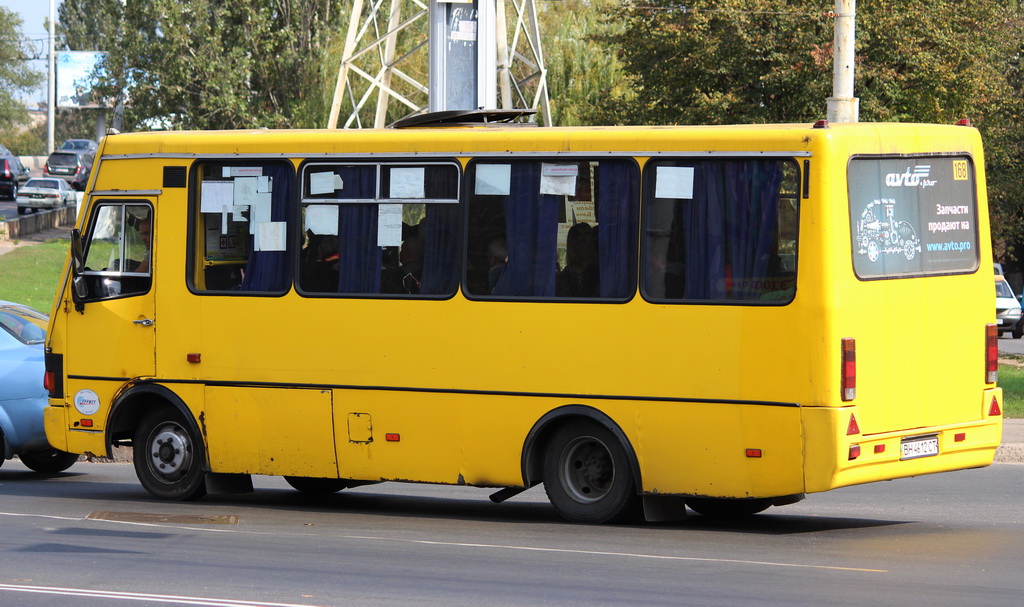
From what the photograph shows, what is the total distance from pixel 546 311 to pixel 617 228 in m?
0.76

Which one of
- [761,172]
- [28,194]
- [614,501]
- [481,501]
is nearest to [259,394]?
[481,501]

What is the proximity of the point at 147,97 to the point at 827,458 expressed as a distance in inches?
1916

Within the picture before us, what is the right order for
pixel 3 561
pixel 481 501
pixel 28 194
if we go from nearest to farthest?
1. pixel 3 561
2. pixel 481 501
3. pixel 28 194

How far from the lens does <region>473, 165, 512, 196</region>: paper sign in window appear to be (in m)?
10.2

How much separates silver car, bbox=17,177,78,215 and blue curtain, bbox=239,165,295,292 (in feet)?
174

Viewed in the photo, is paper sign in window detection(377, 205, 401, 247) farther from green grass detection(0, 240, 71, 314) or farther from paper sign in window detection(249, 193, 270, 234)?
green grass detection(0, 240, 71, 314)

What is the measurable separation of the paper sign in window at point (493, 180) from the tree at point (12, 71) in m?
102

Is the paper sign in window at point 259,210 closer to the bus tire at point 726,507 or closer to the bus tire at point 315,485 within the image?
the bus tire at point 315,485

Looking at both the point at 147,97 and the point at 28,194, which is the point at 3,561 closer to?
the point at 147,97

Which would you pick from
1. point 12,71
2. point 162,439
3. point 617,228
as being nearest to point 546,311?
point 617,228

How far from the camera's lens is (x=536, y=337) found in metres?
9.94

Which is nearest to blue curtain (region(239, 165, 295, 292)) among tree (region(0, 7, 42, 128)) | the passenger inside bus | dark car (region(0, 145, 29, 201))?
the passenger inside bus

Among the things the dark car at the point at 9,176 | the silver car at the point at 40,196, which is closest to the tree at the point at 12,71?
the dark car at the point at 9,176

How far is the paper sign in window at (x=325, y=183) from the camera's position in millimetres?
10766
